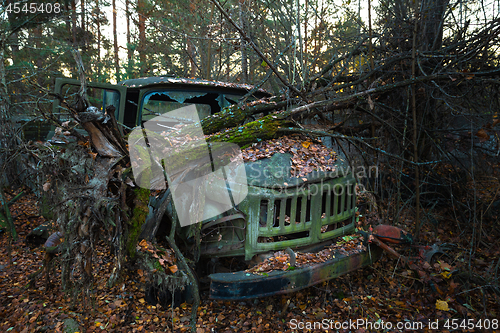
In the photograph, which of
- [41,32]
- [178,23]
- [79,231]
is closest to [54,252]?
[79,231]

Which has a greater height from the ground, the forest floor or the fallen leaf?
the fallen leaf

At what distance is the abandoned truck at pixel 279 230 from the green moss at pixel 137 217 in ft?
0.48

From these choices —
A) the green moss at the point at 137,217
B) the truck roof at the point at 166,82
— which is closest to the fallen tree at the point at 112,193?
the green moss at the point at 137,217

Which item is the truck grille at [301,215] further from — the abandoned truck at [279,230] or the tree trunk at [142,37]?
the tree trunk at [142,37]

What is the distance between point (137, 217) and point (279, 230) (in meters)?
1.35

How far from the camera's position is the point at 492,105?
170 inches

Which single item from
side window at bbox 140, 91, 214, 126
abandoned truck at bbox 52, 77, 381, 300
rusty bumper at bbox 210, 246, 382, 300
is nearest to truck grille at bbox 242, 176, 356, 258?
abandoned truck at bbox 52, 77, 381, 300

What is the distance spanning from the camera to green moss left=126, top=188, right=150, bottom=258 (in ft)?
9.45

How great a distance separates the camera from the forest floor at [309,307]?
9.31ft

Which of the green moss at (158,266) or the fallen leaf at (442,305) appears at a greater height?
the green moss at (158,266)

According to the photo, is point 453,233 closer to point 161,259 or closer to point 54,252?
point 161,259

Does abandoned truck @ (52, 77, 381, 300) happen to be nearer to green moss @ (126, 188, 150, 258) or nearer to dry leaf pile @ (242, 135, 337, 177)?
dry leaf pile @ (242, 135, 337, 177)

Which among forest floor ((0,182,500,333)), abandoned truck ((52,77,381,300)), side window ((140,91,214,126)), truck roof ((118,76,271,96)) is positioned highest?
truck roof ((118,76,271,96))

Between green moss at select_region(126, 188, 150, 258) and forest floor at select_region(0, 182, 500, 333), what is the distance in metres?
0.35
